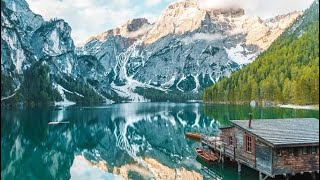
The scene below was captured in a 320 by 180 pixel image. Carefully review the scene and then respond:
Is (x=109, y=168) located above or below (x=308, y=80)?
below

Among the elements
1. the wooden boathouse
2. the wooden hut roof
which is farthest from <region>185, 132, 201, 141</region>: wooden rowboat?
the wooden hut roof

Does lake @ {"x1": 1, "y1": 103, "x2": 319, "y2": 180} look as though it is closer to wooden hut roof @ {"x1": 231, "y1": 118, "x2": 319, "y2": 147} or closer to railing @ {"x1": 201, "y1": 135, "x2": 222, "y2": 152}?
railing @ {"x1": 201, "y1": 135, "x2": 222, "y2": 152}

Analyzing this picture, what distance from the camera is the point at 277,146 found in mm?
38969

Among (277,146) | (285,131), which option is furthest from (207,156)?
(277,146)

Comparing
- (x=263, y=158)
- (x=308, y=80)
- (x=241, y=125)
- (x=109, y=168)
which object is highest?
(x=308, y=80)

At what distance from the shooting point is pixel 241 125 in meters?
46.8

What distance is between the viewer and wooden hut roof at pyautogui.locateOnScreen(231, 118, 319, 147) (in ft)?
131

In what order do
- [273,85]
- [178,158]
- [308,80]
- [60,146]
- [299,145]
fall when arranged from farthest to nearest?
[273,85]
[308,80]
[60,146]
[178,158]
[299,145]

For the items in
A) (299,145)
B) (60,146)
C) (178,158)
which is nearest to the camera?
(299,145)

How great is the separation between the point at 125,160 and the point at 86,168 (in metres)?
8.45

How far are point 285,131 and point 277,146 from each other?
512 cm

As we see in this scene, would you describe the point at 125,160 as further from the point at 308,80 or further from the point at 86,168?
the point at 308,80

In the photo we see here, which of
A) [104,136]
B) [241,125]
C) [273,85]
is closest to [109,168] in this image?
[241,125]

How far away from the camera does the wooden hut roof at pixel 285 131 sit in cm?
4000
